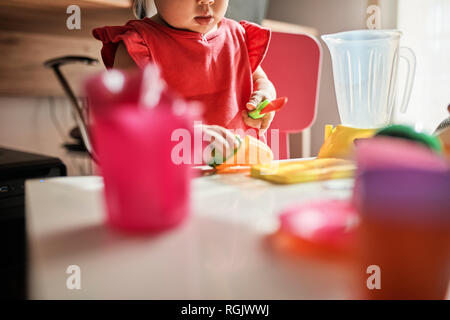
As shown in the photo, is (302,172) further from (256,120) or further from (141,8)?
(141,8)

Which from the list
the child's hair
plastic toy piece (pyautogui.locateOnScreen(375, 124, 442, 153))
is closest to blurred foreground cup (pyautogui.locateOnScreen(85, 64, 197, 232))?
plastic toy piece (pyautogui.locateOnScreen(375, 124, 442, 153))

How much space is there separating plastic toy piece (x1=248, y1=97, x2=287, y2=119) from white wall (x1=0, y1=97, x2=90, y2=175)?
1013 mm

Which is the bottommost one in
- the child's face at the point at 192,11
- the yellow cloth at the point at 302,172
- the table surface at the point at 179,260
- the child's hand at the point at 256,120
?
the table surface at the point at 179,260

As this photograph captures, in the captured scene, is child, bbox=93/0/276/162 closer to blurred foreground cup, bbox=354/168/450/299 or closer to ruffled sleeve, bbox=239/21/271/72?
ruffled sleeve, bbox=239/21/271/72

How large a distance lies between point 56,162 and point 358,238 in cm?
100

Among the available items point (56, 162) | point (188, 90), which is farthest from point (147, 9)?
point (56, 162)

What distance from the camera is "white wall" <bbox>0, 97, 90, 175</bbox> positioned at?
141 cm

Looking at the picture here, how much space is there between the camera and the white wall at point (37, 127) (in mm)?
1406

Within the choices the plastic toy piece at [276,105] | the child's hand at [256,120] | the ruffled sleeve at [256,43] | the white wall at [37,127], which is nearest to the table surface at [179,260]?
the plastic toy piece at [276,105]

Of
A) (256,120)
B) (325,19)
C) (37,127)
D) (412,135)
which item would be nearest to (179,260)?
Answer: (412,135)

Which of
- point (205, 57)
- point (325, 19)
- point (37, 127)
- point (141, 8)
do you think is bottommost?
point (37, 127)

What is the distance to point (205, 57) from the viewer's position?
0.79 meters

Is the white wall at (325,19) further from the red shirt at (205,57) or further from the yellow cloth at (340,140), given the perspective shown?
the yellow cloth at (340,140)

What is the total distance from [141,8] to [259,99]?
335 millimetres
